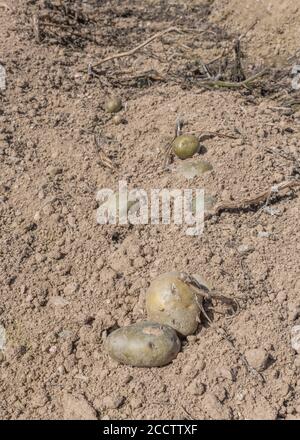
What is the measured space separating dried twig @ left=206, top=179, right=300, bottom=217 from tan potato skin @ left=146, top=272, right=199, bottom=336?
0.49 metres

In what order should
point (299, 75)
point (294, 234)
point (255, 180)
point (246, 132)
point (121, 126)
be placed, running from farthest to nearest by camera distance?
1. point (299, 75)
2. point (121, 126)
3. point (246, 132)
4. point (255, 180)
5. point (294, 234)

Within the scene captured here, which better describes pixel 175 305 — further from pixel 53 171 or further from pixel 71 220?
pixel 53 171

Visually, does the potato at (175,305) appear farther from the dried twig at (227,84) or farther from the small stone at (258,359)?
the dried twig at (227,84)

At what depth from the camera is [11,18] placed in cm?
404

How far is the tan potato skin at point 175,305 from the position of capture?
7.33ft

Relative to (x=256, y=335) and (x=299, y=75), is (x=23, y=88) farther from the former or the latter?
(x=256, y=335)

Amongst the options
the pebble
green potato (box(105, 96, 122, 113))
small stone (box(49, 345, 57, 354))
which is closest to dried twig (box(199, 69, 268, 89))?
green potato (box(105, 96, 122, 113))

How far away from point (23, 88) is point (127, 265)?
4.93 feet

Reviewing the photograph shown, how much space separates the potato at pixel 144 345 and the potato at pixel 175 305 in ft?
0.15

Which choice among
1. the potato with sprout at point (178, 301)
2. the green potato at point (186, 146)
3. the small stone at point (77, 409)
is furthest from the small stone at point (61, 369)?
the green potato at point (186, 146)

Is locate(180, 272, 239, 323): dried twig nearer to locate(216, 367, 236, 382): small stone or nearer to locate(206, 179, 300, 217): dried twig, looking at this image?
locate(216, 367, 236, 382): small stone

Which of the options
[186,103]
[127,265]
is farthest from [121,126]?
[127,265]

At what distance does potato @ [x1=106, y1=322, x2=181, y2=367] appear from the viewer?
2146mm

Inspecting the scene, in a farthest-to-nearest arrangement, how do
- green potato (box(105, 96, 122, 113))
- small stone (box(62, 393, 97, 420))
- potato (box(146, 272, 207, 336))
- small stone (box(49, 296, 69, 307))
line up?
green potato (box(105, 96, 122, 113)) < small stone (box(49, 296, 69, 307)) < potato (box(146, 272, 207, 336)) < small stone (box(62, 393, 97, 420))
